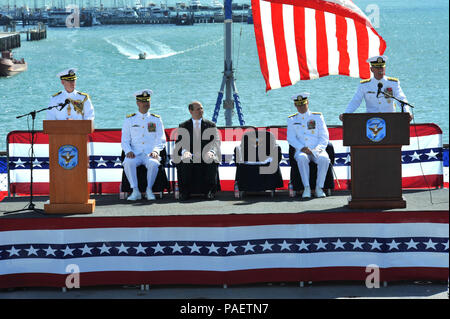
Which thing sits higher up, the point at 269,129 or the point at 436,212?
the point at 269,129

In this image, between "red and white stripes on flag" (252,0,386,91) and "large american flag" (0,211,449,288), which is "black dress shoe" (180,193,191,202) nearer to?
"large american flag" (0,211,449,288)

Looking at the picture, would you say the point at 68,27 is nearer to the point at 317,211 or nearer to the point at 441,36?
the point at 441,36

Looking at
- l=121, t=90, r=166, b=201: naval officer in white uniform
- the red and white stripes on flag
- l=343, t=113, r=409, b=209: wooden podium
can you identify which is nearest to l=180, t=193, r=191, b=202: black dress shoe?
l=121, t=90, r=166, b=201: naval officer in white uniform

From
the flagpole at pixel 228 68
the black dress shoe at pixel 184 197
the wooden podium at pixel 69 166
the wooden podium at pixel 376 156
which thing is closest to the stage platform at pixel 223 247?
the wooden podium at pixel 69 166

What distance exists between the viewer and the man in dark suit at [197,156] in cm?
990

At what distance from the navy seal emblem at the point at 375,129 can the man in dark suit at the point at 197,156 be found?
6.46 feet

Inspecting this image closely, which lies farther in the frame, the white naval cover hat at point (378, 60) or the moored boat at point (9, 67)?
the moored boat at point (9, 67)

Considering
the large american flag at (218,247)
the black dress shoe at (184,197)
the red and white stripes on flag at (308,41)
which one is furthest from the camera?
the red and white stripes on flag at (308,41)

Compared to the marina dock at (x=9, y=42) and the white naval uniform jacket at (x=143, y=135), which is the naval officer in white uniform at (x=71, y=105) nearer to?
the white naval uniform jacket at (x=143, y=135)

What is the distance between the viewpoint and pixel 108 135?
10539 millimetres

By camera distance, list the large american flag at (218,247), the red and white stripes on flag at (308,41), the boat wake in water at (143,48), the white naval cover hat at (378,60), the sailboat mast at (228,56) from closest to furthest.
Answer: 1. the large american flag at (218,247)
2. the white naval cover hat at (378,60)
3. the red and white stripes on flag at (308,41)
4. the sailboat mast at (228,56)
5. the boat wake in water at (143,48)

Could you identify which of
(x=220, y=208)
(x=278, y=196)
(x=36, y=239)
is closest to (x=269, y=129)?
(x=278, y=196)

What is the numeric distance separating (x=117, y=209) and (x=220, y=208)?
1138mm

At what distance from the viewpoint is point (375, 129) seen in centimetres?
890
